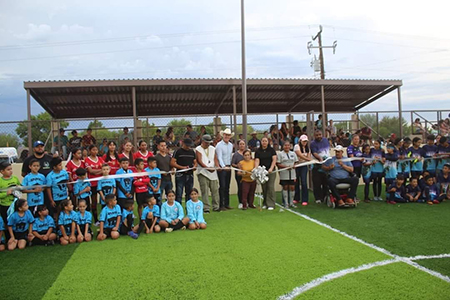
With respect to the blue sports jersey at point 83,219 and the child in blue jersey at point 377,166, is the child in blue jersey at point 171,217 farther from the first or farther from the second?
the child in blue jersey at point 377,166

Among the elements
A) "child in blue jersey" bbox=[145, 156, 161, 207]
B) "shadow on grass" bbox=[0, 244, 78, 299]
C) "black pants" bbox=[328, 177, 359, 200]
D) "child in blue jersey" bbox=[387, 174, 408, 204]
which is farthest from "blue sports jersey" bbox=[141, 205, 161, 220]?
"child in blue jersey" bbox=[387, 174, 408, 204]

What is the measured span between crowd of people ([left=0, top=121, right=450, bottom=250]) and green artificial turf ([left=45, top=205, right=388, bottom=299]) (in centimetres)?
62

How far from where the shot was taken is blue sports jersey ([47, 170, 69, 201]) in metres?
7.21

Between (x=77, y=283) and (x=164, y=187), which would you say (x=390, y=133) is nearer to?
(x=164, y=187)

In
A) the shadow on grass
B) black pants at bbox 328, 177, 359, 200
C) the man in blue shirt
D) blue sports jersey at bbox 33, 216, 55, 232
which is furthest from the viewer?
the man in blue shirt

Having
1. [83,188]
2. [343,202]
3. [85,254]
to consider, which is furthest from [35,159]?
[343,202]

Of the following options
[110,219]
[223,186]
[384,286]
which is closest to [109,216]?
[110,219]

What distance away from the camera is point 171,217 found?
7.61 metres

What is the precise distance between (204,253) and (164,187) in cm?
305

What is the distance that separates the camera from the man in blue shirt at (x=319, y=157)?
9977 mm

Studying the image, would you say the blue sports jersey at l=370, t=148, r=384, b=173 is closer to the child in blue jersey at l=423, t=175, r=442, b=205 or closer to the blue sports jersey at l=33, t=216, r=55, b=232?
the child in blue jersey at l=423, t=175, r=442, b=205

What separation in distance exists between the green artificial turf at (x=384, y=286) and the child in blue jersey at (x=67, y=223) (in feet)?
15.1

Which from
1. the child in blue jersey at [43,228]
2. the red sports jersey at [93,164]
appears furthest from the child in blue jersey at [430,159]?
the child in blue jersey at [43,228]

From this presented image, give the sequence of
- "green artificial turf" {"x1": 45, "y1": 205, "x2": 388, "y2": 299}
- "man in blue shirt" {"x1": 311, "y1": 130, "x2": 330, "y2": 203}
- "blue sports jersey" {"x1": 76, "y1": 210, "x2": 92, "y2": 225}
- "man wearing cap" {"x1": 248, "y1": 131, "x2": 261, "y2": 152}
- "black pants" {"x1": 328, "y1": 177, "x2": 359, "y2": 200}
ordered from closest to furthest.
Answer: "green artificial turf" {"x1": 45, "y1": 205, "x2": 388, "y2": 299}
"blue sports jersey" {"x1": 76, "y1": 210, "x2": 92, "y2": 225}
"black pants" {"x1": 328, "y1": 177, "x2": 359, "y2": 200}
"man in blue shirt" {"x1": 311, "y1": 130, "x2": 330, "y2": 203}
"man wearing cap" {"x1": 248, "y1": 131, "x2": 261, "y2": 152}
